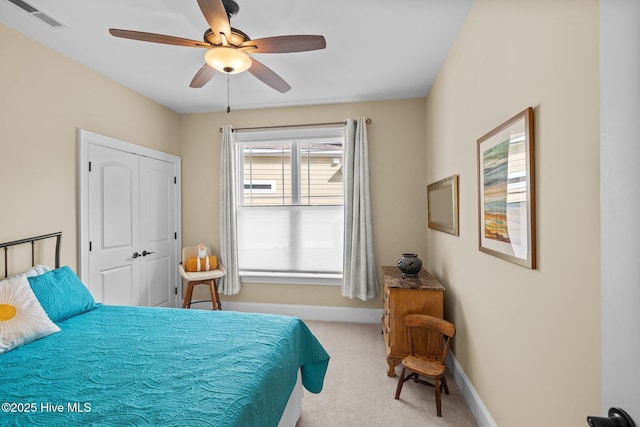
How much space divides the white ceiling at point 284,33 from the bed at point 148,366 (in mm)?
1792

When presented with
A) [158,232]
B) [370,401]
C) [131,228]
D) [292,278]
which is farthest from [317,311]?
[131,228]

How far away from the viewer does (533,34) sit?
130 centimetres

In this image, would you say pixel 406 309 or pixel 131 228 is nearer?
pixel 406 309

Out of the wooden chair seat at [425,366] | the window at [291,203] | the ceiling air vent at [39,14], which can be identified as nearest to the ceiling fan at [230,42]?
the ceiling air vent at [39,14]

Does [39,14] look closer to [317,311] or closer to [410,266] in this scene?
[410,266]

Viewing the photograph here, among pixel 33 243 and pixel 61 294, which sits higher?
pixel 33 243

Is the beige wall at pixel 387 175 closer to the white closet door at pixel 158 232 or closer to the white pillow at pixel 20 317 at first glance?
the white closet door at pixel 158 232

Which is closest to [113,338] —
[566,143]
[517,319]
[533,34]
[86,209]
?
[86,209]

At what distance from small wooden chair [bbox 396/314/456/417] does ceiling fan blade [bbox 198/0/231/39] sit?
2.33m

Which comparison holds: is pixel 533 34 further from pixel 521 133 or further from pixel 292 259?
pixel 292 259

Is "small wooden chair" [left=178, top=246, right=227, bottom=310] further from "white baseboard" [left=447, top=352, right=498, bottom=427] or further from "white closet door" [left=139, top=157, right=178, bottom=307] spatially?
"white baseboard" [left=447, top=352, right=498, bottom=427]

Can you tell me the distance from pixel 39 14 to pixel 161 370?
2.43 metres

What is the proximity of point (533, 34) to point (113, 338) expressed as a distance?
2.63m

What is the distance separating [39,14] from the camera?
6.64 ft
